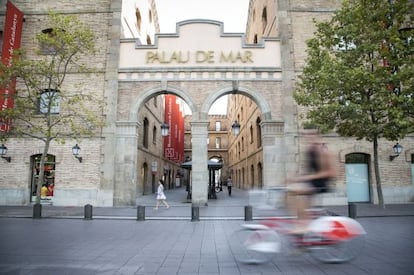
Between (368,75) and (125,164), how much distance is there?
12.1 metres

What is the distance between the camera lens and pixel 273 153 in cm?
1505

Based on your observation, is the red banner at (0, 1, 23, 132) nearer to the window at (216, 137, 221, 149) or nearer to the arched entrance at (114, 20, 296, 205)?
the arched entrance at (114, 20, 296, 205)

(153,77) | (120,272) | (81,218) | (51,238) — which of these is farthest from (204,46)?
(120,272)

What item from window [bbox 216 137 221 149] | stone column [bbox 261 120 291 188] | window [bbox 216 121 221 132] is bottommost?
stone column [bbox 261 120 291 188]

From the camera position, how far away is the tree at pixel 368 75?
37.6 feet

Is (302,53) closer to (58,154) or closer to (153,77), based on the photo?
(153,77)

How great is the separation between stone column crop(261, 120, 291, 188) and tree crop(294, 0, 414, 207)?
102 inches

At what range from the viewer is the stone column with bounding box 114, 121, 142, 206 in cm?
1484

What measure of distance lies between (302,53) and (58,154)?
14.6 meters

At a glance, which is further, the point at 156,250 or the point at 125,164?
the point at 125,164

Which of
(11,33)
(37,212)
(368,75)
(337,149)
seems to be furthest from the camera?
(11,33)

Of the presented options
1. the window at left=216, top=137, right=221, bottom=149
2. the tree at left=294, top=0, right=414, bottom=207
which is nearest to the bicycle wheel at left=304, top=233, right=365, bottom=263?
the tree at left=294, top=0, right=414, bottom=207

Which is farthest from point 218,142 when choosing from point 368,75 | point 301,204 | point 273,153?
point 301,204

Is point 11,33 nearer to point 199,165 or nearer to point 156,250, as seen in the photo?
point 199,165
